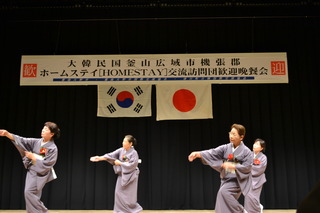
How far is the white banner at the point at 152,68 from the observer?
6.95m

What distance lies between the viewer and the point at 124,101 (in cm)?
710

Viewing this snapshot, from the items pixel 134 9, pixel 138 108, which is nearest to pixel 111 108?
pixel 138 108

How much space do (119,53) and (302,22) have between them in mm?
4616

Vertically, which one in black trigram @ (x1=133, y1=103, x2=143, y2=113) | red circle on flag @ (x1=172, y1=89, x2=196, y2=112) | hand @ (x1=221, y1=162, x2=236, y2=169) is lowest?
hand @ (x1=221, y1=162, x2=236, y2=169)

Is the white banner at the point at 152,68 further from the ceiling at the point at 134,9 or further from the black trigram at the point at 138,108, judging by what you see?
the ceiling at the point at 134,9

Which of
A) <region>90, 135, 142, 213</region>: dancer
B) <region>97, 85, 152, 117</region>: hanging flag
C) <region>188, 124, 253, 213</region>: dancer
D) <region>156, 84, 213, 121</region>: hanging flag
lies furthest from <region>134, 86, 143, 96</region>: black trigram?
<region>188, 124, 253, 213</region>: dancer

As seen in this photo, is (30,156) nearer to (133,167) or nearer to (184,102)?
(133,167)

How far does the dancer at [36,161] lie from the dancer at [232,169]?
2095 millimetres

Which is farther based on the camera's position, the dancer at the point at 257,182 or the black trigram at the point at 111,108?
the black trigram at the point at 111,108

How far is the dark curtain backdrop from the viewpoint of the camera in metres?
6.98

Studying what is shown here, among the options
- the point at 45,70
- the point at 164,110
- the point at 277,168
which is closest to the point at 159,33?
the point at 164,110

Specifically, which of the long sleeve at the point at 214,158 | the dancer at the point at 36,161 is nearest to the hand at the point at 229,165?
the long sleeve at the point at 214,158

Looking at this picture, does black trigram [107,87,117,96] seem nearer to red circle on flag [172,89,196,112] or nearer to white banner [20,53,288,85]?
white banner [20,53,288,85]

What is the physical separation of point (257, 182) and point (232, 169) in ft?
6.56
